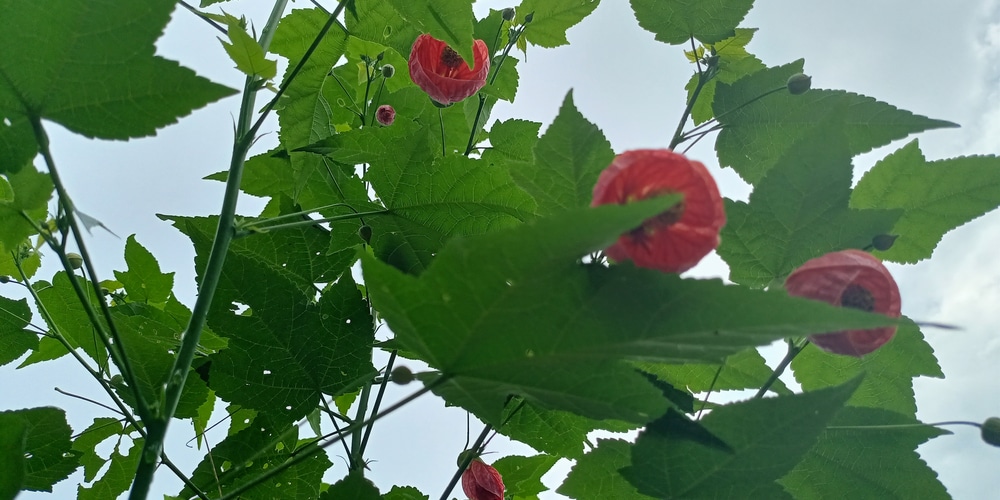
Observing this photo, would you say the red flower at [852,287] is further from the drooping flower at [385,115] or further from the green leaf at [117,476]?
the green leaf at [117,476]

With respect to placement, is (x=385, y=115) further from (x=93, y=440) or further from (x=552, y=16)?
(x=93, y=440)

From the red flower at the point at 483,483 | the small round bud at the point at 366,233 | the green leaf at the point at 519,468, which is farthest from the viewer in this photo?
the green leaf at the point at 519,468

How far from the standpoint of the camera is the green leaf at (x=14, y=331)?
107 cm

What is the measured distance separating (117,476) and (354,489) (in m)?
0.77

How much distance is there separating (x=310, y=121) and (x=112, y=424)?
630 mm

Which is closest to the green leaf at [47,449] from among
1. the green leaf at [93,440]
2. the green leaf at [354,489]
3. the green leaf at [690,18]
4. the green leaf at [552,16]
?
the green leaf at [93,440]

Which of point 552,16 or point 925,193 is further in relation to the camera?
point 552,16

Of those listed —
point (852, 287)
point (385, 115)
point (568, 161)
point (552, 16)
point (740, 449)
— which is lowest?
point (740, 449)

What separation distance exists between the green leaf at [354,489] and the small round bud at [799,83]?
0.68 metres

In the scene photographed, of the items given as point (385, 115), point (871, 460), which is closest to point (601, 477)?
point (871, 460)

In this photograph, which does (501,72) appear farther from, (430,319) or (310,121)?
(430,319)

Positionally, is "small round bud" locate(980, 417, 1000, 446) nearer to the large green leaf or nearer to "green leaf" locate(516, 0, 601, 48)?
the large green leaf

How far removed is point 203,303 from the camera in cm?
66

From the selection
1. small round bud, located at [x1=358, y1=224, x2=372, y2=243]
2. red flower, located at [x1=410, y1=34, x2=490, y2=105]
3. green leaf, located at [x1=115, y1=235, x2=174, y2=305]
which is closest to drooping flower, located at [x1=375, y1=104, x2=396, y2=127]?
red flower, located at [x1=410, y1=34, x2=490, y2=105]
